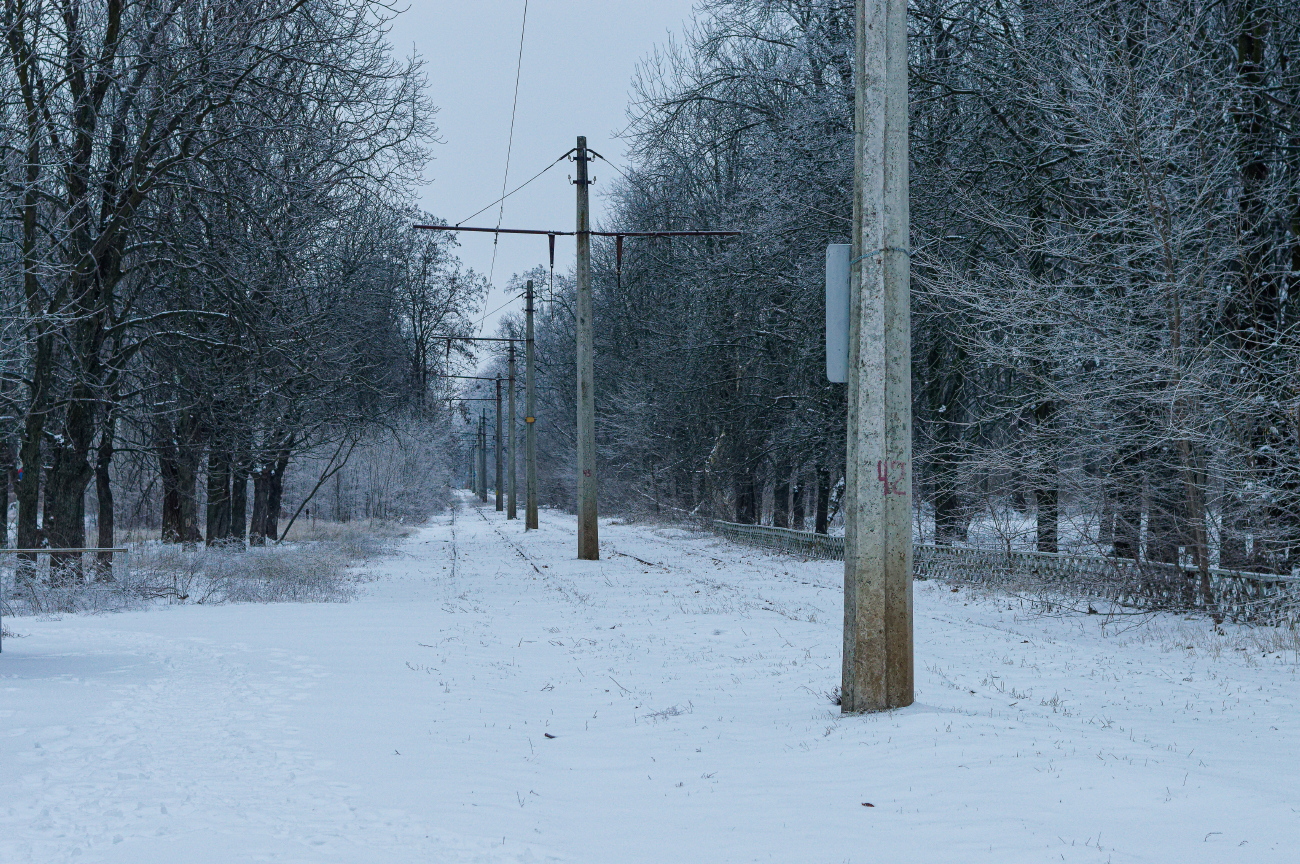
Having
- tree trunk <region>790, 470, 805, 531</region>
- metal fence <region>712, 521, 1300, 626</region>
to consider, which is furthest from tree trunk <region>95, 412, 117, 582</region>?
tree trunk <region>790, 470, 805, 531</region>

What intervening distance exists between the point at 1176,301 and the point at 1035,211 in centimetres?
593

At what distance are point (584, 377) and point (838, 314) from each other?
17330 mm

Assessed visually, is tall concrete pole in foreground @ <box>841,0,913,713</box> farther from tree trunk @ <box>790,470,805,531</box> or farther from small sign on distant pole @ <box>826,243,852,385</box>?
tree trunk @ <box>790,470,805,531</box>

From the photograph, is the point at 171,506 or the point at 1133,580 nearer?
the point at 1133,580

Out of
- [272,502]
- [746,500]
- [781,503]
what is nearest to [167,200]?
[272,502]

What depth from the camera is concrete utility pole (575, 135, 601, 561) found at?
79.3 ft

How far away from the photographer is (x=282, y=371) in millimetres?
18875

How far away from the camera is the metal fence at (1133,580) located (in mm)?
11641

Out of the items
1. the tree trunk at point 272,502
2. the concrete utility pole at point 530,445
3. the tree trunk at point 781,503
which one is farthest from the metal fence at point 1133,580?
the tree trunk at point 272,502

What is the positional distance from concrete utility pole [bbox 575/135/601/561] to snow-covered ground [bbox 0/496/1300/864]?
37.8ft

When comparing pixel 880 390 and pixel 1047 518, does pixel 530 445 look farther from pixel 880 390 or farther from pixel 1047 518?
pixel 880 390

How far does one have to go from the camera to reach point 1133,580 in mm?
13422

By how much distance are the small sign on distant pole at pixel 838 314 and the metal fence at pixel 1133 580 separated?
21.8ft

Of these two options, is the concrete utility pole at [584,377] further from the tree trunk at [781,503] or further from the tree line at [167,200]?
the tree trunk at [781,503]
